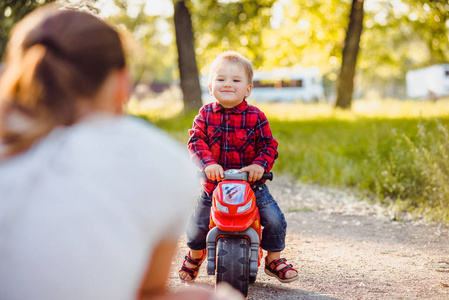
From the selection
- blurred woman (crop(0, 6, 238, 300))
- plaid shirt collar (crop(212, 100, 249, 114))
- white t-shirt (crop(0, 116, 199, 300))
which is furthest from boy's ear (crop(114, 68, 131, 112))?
plaid shirt collar (crop(212, 100, 249, 114))

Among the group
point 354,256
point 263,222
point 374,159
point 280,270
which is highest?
point 263,222

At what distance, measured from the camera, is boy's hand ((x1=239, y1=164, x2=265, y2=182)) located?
3352mm

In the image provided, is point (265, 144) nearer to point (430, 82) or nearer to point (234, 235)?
point (234, 235)

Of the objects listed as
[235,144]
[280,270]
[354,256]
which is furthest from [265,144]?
[354,256]

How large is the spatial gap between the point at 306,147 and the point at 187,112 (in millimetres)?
5698

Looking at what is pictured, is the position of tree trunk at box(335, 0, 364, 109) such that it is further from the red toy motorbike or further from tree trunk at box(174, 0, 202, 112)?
the red toy motorbike

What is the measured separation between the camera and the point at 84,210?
4.29ft

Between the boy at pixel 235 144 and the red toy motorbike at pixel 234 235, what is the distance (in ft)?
0.95

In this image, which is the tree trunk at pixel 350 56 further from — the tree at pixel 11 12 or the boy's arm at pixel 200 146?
the boy's arm at pixel 200 146

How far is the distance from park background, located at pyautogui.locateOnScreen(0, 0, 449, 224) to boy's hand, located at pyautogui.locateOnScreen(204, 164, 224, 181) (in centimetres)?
109

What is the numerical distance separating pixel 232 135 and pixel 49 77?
2.27 metres

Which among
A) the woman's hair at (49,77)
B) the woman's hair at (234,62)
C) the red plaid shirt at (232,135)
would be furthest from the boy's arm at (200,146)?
the woman's hair at (49,77)

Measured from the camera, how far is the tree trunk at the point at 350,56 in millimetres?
16859

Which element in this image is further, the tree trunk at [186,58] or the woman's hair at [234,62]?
the tree trunk at [186,58]
